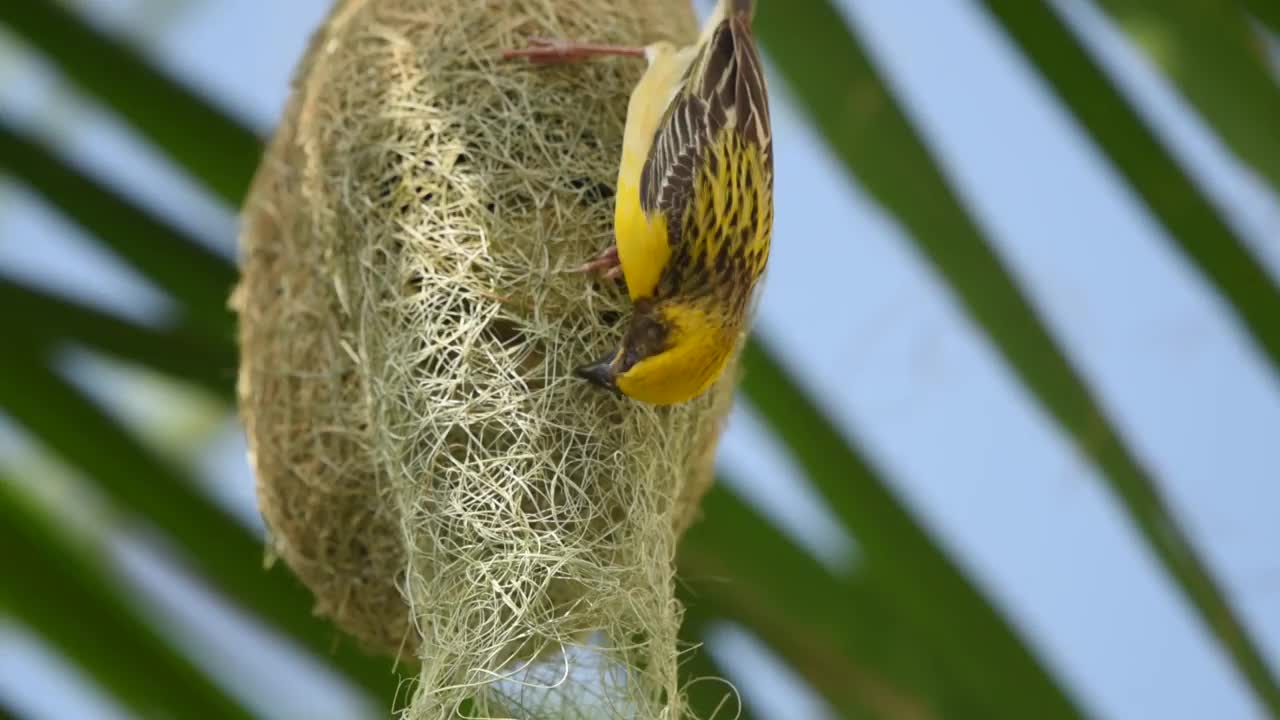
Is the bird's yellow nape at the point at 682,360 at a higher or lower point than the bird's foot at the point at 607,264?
lower

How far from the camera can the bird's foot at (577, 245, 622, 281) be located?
85.4 inches

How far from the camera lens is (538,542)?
1.89 m

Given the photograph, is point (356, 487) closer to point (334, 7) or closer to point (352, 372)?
point (352, 372)

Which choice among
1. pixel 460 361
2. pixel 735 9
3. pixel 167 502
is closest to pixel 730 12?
pixel 735 9

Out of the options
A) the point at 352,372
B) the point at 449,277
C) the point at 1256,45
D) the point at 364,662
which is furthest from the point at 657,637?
the point at 1256,45

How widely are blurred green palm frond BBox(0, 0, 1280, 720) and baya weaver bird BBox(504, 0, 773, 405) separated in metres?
0.12

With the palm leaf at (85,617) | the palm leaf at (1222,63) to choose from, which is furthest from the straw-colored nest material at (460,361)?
the palm leaf at (1222,63)

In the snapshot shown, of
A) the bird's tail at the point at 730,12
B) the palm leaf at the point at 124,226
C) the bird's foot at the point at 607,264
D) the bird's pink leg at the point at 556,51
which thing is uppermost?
the palm leaf at the point at 124,226

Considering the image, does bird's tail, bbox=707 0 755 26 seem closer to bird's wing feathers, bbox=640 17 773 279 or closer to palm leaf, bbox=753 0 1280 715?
bird's wing feathers, bbox=640 17 773 279

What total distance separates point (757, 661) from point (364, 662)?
0.63m

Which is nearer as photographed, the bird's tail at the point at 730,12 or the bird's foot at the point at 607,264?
the bird's foot at the point at 607,264

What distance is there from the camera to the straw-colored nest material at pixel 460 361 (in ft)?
6.16

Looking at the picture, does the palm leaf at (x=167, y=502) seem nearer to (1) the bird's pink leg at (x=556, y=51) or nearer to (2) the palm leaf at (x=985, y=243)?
(1) the bird's pink leg at (x=556, y=51)

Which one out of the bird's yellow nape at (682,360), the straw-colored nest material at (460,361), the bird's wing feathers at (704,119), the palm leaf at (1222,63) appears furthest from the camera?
the bird's wing feathers at (704,119)
